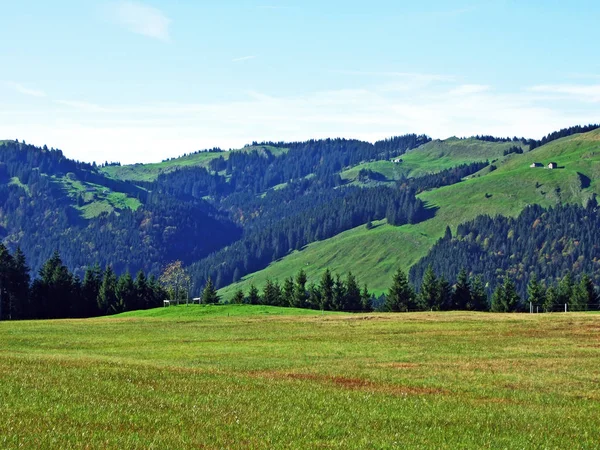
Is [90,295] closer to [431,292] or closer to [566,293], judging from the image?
[431,292]

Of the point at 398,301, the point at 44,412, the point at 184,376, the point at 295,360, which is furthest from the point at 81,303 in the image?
the point at 44,412

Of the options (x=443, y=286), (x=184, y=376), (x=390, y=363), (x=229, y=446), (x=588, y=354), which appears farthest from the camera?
(x=443, y=286)

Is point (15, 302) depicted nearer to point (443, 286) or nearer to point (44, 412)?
point (443, 286)

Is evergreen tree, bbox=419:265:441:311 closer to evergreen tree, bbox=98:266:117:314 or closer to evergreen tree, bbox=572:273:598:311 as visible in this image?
evergreen tree, bbox=572:273:598:311

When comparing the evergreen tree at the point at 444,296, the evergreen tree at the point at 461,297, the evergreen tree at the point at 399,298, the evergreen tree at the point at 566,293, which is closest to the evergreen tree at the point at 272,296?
the evergreen tree at the point at 399,298

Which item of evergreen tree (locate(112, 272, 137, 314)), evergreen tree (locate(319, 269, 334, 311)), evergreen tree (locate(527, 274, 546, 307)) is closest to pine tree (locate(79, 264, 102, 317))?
evergreen tree (locate(112, 272, 137, 314))

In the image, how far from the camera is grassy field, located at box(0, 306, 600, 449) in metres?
24.8

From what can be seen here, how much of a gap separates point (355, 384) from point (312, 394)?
6138 mm

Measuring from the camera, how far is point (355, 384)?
40.6 m

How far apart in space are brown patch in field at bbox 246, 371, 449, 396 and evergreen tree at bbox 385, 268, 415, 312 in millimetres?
121059

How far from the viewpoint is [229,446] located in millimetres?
23000

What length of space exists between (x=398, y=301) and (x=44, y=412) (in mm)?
142733

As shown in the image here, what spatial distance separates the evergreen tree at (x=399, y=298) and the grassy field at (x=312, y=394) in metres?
89.4

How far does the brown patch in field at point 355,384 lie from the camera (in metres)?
38.0
